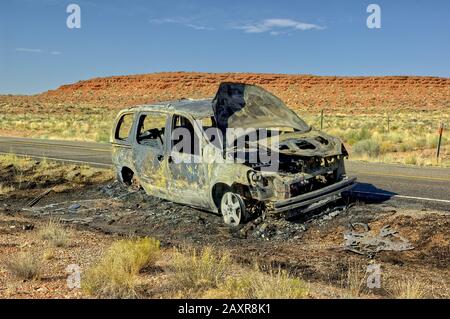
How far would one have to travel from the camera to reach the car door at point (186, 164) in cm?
798

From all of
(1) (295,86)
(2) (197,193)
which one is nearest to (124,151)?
(2) (197,193)

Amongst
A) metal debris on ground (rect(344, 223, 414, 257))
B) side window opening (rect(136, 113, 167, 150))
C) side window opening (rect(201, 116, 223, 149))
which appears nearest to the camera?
metal debris on ground (rect(344, 223, 414, 257))

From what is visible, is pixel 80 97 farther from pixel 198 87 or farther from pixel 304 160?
pixel 304 160

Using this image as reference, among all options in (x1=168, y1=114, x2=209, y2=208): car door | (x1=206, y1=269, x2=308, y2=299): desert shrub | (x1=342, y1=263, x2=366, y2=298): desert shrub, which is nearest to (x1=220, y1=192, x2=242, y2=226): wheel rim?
(x1=168, y1=114, x2=209, y2=208): car door

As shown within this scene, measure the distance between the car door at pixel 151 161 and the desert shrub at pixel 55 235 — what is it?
1.87 metres

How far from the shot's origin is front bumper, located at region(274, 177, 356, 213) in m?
6.97

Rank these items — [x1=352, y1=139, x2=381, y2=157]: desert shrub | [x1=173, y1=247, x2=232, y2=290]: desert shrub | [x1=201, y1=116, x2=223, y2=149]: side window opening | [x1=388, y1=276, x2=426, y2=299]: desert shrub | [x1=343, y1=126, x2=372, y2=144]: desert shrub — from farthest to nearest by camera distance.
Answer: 1. [x1=343, y1=126, x2=372, y2=144]: desert shrub
2. [x1=352, y1=139, x2=381, y2=157]: desert shrub
3. [x1=201, y1=116, x2=223, y2=149]: side window opening
4. [x1=173, y1=247, x2=232, y2=290]: desert shrub
5. [x1=388, y1=276, x2=426, y2=299]: desert shrub

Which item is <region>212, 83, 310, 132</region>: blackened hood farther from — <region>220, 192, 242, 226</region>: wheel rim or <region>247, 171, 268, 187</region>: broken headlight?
<region>247, 171, 268, 187</region>: broken headlight

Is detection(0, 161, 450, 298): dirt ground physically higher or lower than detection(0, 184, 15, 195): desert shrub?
lower

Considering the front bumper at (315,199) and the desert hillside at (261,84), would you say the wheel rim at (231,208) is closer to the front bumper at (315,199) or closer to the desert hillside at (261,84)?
the front bumper at (315,199)

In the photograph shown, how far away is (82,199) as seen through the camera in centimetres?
1075

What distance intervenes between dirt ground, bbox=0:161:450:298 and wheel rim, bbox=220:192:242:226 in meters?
0.14

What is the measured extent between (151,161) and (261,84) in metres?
114

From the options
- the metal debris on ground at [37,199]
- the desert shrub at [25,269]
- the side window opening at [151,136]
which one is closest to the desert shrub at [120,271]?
the desert shrub at [25,269]
